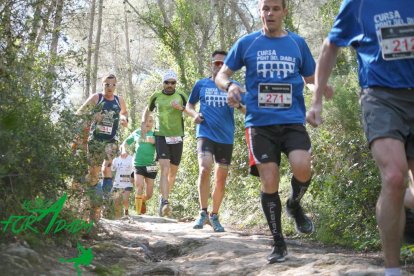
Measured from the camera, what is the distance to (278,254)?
18.8 ft

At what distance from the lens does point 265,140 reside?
5945 mm

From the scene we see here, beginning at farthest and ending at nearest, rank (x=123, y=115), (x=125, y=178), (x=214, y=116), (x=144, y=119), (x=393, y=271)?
(x=125, y=178) < (x=144, y=119) < (x=123, y=115) < (x=214, y=116) < (x=393, y=271)

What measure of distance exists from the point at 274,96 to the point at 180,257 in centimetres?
194

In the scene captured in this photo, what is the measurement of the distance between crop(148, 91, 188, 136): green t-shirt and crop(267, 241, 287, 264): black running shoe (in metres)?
6.11

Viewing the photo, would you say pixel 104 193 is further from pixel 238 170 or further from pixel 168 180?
pixel 238 170

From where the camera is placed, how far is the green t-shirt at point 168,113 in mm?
11711

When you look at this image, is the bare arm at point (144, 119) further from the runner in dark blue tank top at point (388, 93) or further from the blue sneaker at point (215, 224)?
the runner in dark blue tank top at point (388, 93)

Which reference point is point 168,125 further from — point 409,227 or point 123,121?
point 409,227

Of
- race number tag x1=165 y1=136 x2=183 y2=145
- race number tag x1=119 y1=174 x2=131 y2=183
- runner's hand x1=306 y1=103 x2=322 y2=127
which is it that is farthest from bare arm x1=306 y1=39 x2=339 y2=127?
race number tag x1=119 y1=174 x2=131 y2=183

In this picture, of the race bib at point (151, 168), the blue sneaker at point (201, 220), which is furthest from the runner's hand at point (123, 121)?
the race bib at point (151, 168)

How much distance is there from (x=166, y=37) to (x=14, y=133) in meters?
15.1

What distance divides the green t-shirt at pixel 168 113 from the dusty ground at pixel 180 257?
275 centimetres

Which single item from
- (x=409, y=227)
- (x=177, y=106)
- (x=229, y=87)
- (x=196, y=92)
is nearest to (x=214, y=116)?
(x=196, y=92)

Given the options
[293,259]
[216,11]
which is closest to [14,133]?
[293,259]
